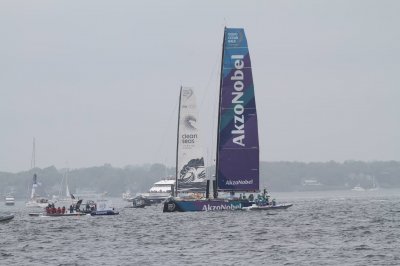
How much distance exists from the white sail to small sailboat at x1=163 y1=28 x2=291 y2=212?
2427 centimetres

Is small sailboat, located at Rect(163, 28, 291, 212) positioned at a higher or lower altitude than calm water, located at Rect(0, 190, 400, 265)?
higher

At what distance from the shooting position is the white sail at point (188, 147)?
107 m

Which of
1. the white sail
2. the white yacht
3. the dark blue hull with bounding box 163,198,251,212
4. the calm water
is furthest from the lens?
the white yacht

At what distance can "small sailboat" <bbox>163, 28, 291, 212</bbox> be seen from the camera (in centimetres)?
8175

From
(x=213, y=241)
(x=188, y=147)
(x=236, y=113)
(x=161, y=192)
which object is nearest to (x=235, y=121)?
(x=236, y=113)

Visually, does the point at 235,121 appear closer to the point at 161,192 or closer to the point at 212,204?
the point at 212,204

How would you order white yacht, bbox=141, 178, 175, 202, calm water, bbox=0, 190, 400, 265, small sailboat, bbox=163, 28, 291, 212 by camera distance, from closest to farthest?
calm water, bbox=0, 190, 400, 265 < small sailboat, bbox=163, 28, 291, 212 < white yacht, bbox=141, 178, 175, 202

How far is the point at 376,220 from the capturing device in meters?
72.1

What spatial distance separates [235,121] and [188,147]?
26.8 meters

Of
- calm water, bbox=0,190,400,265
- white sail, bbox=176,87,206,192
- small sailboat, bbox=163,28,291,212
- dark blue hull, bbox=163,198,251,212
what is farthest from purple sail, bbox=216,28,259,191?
white sail, bbox=176,87,206,192

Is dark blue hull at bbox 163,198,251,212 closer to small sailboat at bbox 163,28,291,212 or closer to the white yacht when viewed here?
small sailboat at bbox 163,28,291,212

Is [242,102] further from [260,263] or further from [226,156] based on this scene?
[260,263]

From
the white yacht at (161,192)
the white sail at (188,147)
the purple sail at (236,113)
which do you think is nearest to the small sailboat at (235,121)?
the purple sail at (236,113)

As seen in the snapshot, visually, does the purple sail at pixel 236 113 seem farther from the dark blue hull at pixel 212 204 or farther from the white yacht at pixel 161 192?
the white yacht at pixel 161 192
